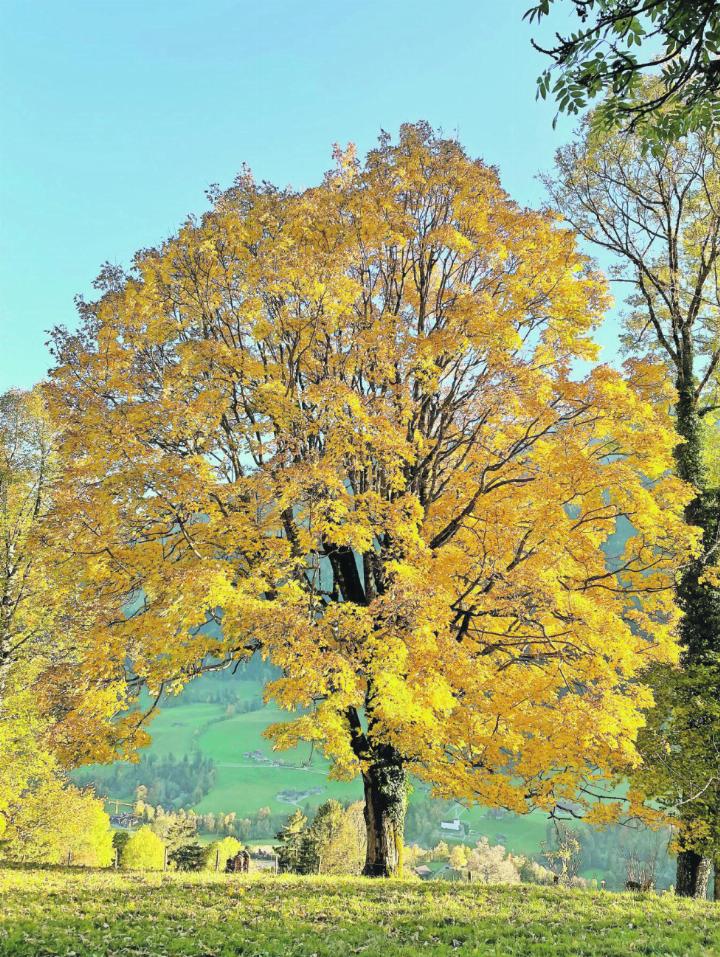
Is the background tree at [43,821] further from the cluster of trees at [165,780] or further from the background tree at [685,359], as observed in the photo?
the cluster of trees at [165,780]

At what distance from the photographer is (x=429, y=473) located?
13258 millimetres

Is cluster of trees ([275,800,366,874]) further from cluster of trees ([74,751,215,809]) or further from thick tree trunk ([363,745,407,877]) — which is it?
cluster of trees ([74,751,215,809])

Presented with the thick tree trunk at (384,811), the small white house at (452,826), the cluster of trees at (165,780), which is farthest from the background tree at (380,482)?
the cluster of trees at (165,780)

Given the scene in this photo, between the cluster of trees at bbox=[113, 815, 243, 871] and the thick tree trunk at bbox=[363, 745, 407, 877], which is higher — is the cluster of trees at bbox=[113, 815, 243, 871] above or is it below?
below

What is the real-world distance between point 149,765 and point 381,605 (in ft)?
711

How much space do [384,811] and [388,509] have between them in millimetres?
6336

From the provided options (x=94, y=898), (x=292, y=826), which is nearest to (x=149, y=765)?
(x=292, y=826)

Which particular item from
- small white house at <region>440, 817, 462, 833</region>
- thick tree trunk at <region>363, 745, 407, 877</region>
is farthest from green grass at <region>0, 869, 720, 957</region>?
small white house at <region>440, 817, 462, 833</region>

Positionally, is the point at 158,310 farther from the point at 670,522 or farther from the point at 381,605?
the point at 670,522

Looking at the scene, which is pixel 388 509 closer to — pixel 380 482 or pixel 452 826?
pixel 380 482

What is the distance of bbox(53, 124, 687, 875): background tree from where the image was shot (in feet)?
30.3

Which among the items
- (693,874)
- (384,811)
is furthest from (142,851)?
(693,874)

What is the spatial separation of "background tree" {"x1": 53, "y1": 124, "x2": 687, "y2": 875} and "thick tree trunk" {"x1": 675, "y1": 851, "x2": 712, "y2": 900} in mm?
3319

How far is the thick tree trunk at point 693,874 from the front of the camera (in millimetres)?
12445
